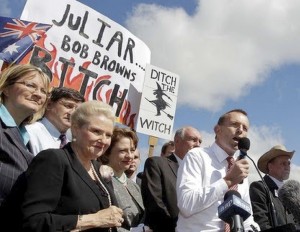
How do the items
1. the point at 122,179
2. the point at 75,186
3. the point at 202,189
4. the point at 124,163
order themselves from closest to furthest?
the point at 75,186 → the point at 202,189 → the point at 124,163 → the point at 122,179

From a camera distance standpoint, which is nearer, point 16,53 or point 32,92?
point 32,92

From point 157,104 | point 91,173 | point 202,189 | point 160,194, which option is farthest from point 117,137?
point 157,104

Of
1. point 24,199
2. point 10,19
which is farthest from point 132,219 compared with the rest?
point 10,19

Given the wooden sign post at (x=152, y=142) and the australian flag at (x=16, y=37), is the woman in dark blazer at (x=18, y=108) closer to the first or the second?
the australian flag at (x=16, y=37)

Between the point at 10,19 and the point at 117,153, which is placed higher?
the point at 10,19

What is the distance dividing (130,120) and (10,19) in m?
2.29

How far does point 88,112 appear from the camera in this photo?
265 centimetres

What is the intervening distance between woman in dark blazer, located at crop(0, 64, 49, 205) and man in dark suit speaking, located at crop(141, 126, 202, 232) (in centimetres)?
166

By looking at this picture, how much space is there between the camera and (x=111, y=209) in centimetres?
244

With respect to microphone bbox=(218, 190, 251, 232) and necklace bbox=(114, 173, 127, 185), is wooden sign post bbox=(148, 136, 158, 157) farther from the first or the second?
microphone bbox=(218, 190, 251, 232)

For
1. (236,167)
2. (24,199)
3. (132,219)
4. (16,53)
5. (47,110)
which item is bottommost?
(24,199)

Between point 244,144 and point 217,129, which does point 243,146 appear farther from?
point 217,129

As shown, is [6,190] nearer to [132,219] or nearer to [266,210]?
[132,219]

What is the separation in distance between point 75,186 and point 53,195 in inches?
5.5
